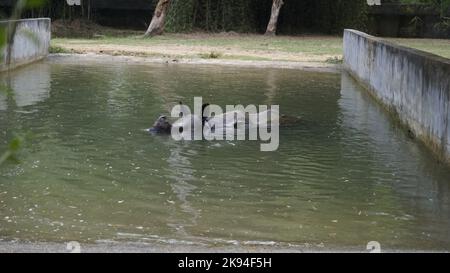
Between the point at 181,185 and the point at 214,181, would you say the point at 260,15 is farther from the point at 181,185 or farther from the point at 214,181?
the point at 181,185

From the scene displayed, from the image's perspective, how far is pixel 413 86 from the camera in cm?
1121

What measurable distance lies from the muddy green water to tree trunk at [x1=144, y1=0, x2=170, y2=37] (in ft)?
56.5

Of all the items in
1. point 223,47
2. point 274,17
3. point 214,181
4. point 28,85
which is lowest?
point 214,181

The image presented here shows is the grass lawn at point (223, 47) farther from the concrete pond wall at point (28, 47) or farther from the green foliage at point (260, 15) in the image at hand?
the green foliage at point (260, 15)

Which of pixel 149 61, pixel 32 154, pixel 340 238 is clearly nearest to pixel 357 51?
pixel 149 61

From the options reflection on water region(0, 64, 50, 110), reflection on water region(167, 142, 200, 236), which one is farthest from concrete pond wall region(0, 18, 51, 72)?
reflection on water region(167, 142, 200, 236)

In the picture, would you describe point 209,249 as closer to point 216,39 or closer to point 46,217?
point 46,217

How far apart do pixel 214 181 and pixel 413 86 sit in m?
4.49

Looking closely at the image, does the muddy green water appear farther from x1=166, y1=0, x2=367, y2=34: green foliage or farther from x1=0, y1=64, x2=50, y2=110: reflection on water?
x1=166, y1=0, x2=367, y2=34: green foliage

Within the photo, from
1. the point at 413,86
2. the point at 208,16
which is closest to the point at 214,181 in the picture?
the point at 413,86

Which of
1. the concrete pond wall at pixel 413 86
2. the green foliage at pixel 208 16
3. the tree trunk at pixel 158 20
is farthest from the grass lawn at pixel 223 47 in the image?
the concrete pond wall at pixel 413 86

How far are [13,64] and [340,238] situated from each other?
45.2ft

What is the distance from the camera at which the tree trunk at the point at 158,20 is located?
3119 cm

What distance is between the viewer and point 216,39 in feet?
100.0
